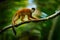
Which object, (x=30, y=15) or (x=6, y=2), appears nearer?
(x=30, y=15)

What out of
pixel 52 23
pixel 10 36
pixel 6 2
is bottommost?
pixel 10 36

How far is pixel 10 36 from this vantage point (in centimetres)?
188

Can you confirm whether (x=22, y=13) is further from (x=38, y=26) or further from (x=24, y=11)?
(x=38, y=26)

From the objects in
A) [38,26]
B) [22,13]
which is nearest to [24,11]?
[22,13]

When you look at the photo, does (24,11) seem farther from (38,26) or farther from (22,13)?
(38,26)

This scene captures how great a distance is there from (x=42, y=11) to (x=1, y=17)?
0.40 metres

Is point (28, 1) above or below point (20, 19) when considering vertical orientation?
above

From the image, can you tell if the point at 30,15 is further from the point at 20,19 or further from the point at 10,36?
the point at 10,36

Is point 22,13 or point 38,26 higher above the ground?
point 22,13

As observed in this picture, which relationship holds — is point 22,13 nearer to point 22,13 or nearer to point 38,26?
point 22,13

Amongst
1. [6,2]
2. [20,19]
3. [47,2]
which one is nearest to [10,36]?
[20,19]

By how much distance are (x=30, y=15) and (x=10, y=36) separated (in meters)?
0.28

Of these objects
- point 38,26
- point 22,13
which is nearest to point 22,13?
point 22,13

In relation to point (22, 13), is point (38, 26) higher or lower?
lower
